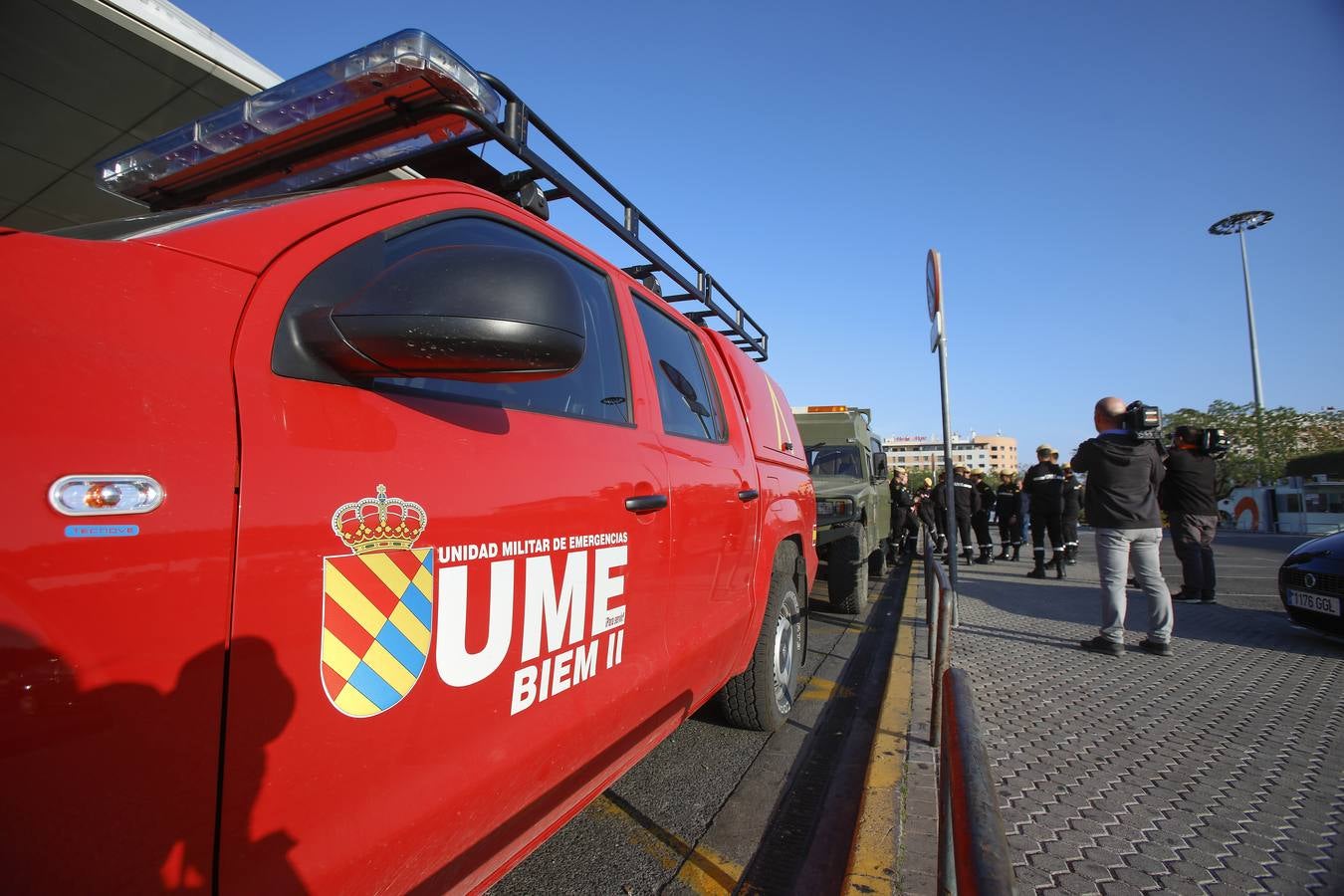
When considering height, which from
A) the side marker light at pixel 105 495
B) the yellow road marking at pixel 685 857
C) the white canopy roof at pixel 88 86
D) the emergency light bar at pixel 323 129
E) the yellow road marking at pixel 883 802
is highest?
the white canopy roof at pixel 88 86

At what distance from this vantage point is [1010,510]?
11031 mm

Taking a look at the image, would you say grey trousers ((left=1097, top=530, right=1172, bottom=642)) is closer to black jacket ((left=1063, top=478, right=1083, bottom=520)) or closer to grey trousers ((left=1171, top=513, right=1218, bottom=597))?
grey trousers ((left=1171, top=513, right=1218, bottom=597))

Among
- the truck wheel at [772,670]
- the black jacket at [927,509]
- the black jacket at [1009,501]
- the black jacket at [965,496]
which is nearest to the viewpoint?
the truck wheel at [772,670]

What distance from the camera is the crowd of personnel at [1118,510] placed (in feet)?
15.2

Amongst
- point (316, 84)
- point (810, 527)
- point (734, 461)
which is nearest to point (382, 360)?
point (316, 84)

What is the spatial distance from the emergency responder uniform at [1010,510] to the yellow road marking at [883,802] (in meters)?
8.08

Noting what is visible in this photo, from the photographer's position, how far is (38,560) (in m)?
0.74

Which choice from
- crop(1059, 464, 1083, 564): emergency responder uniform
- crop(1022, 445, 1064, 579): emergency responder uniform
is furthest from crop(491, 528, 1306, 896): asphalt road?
crop(1059, 464, 1083, 564): emergency responder uniform

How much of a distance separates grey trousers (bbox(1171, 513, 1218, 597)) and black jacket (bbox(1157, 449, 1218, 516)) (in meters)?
0.08

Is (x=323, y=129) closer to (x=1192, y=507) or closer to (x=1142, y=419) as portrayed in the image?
(x=1142, y=419)

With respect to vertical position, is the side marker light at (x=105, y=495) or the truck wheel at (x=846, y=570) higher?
the side marker light at (x=105, y=495)

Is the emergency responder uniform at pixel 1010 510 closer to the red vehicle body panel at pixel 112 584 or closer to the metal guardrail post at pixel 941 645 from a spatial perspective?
the metal guardrail post at pixel 941 645

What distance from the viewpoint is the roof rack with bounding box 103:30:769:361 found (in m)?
1.68

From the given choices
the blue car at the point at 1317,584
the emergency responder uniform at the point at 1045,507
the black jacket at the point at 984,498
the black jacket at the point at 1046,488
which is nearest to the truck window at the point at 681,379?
the blue car at the point at 1317,584
